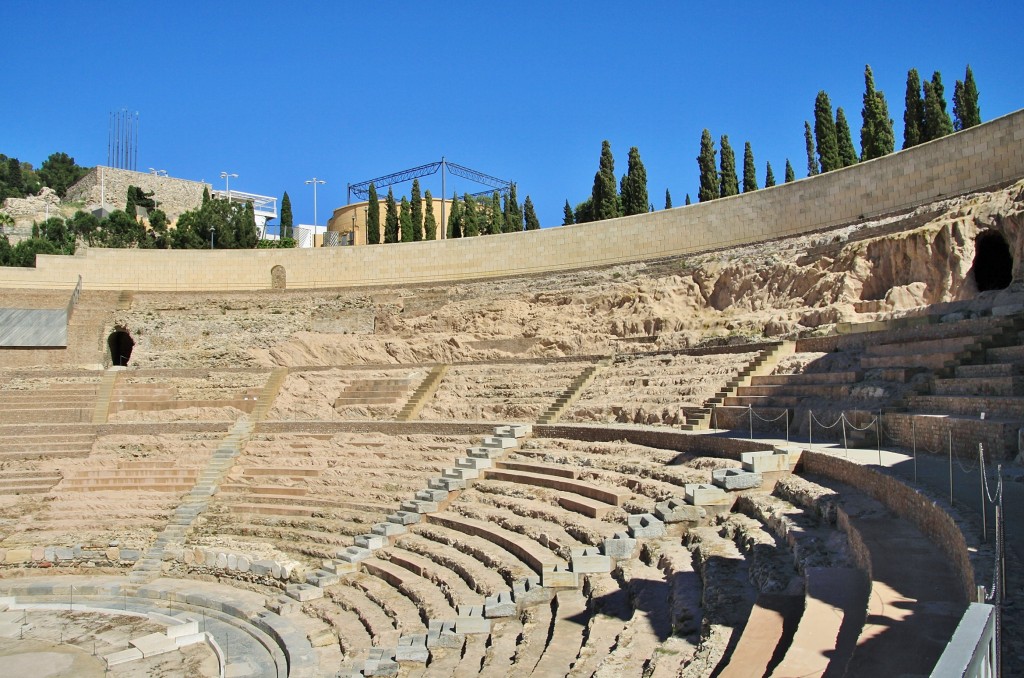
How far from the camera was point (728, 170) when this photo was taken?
3362 centimetres

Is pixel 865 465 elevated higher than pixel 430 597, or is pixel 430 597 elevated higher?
pixel 865 465

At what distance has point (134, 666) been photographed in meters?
12.4

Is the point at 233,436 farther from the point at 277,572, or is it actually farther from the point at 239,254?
the point at 239,254

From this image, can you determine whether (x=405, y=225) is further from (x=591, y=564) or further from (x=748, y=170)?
(x=591, y=564)

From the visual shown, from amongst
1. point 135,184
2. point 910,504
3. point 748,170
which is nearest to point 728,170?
point 748,170

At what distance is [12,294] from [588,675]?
96.7 feet

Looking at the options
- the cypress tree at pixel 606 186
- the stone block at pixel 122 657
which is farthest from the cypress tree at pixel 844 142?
the stone block at pixel 122 657

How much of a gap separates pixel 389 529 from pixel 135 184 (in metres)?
55.0

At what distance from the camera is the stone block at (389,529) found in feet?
52.6

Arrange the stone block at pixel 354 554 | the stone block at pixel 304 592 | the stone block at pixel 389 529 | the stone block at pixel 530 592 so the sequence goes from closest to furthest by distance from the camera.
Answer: the stone block at pixel 530 592, the stone block at pixel 304 592, the stone block at pixel 354 554, the stone block at pixel 389 529

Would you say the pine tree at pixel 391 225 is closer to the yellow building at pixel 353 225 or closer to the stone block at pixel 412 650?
the yellow building at pixel 353 225

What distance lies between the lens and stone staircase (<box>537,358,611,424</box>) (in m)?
21.0

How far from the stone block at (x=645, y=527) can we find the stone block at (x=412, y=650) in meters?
3.11

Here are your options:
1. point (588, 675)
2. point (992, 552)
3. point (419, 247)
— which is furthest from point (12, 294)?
point (992, 552)
